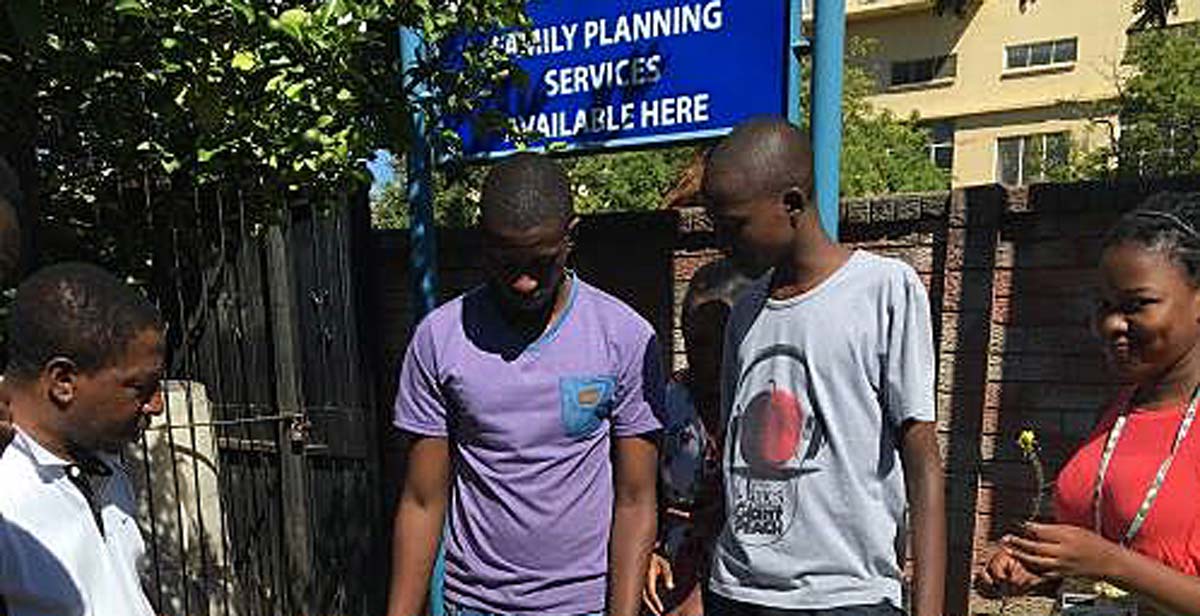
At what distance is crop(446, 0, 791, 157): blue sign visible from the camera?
122 inches

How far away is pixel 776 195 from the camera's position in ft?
6.19

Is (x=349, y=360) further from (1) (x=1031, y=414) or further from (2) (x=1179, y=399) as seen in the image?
(2) (x=1179, y=399)

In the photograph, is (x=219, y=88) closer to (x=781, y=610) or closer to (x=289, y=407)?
(x=781, y=610)

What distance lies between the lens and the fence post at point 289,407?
14.5 feet

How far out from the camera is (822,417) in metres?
1.88

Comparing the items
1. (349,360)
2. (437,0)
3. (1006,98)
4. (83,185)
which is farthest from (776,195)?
(1006,98)

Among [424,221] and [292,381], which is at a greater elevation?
[424,221]

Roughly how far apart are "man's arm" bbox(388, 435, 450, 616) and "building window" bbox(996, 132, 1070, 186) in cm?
2787

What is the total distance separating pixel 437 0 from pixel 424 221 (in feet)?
4.01

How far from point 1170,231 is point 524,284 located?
1.17 meters

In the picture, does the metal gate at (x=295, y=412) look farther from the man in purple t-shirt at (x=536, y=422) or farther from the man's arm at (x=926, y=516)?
the man's arm at (x=926, y=516)

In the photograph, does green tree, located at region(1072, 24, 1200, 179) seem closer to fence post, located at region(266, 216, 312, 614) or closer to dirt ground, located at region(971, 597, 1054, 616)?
dirt ground, located at region(971, 597, 1054, 616)

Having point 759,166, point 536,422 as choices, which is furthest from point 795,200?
point 536,422

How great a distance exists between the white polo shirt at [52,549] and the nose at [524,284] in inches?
34.1
